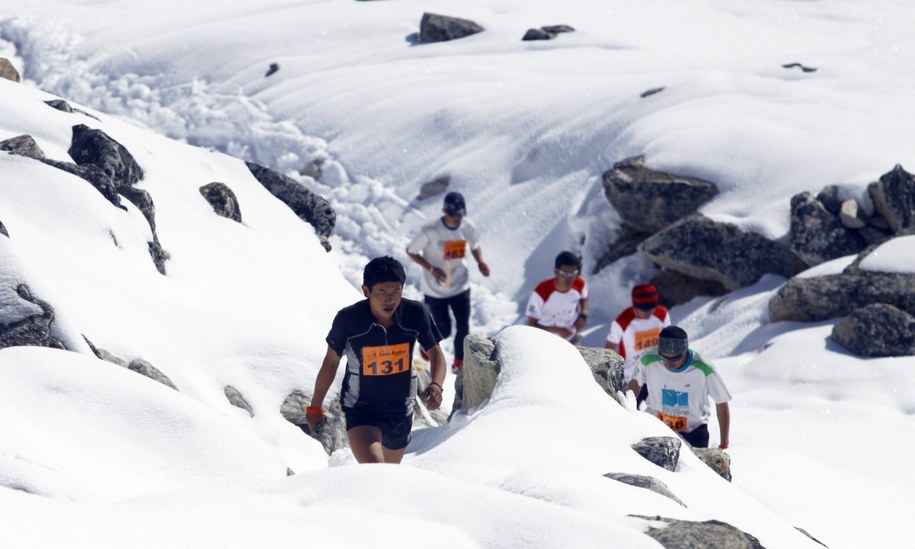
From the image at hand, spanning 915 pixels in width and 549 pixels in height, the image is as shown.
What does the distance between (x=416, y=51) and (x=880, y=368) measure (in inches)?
616

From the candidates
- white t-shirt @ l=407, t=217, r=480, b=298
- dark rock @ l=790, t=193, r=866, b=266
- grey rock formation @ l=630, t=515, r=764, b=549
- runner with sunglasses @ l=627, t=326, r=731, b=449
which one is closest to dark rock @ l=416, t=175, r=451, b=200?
dark rock @ l=790, t=193, r=866, b=266

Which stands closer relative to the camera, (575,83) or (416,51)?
(575,83)

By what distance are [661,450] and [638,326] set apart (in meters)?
3.69

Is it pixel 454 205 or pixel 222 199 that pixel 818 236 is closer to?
pixel 454 205

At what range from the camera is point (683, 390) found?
971 cm

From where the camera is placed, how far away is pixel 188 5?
32.2m

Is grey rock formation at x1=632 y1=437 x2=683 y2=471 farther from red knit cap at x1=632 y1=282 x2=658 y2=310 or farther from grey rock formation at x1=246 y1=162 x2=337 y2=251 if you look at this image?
grey rock formation at x1=246 y1=162 x2=337 y2=251

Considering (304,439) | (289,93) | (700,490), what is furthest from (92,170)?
(289,93)

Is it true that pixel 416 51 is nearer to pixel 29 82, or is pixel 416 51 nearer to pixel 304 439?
pixel 29 82

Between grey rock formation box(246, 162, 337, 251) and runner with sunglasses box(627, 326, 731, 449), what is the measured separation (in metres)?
6.16

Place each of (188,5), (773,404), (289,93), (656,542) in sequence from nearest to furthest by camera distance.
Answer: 1. (656,542)
2. (773,404)
3. (289,93)
4. (188,5)

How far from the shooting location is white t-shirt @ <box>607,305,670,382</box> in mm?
11070

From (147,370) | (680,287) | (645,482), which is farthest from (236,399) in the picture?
(680,287)

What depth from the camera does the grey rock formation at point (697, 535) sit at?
5.09 metres
